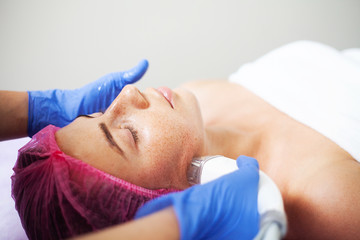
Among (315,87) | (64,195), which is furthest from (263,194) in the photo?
(315,87)

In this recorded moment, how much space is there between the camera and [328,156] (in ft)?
2.80

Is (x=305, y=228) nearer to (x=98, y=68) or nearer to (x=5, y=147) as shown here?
(x=5, y=147)

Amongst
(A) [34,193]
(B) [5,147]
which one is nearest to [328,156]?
(A) [34,193]

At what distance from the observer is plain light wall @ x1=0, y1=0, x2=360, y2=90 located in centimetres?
152

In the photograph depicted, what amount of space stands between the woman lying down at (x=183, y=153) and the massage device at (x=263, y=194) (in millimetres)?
54

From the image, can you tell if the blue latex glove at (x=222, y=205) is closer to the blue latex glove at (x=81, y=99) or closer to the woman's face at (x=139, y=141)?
the woman's face at (x=139, y=141)

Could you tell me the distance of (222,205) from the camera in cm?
54

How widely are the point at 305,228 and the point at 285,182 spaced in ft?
0.57

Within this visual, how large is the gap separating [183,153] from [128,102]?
265 millimetres

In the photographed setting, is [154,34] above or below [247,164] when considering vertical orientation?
above

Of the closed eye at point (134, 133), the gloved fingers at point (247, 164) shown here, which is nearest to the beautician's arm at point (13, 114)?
the closed eye at point (134, 133)

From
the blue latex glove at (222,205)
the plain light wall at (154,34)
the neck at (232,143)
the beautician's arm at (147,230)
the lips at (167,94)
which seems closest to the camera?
the beautician's arm at (147,230)

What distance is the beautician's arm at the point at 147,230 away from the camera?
1.21 feet

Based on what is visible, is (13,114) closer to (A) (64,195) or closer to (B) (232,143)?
(A) (64,195)
